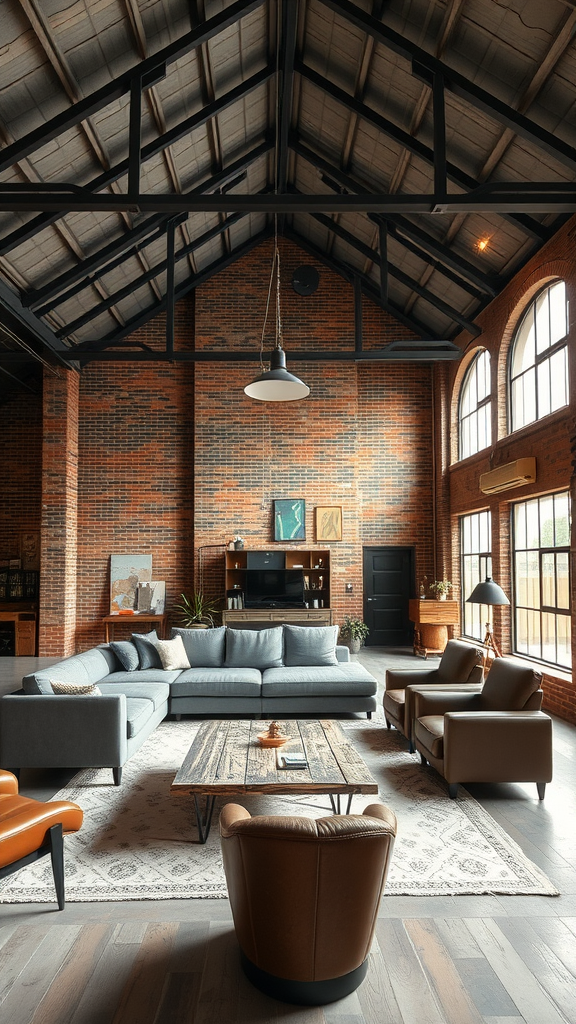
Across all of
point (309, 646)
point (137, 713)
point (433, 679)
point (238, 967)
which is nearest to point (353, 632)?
point (309, 646)

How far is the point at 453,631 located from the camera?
35.6ft

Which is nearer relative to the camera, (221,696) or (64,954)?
(64,954)

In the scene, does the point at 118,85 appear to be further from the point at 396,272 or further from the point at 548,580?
the point at 548,580

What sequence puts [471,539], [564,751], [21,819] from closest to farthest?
1. [21,819]
2. [564,751]
3. [471,539]

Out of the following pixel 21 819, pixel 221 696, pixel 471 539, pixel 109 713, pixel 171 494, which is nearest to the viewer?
pixel 21 819

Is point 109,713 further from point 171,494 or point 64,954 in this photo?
point 171,494

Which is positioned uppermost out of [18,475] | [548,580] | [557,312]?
[557,312]

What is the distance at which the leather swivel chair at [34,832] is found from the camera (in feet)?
9.43

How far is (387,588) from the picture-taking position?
11.7 meters

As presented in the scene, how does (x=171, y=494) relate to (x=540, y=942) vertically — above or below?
above

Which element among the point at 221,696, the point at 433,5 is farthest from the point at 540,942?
the point at 433,5

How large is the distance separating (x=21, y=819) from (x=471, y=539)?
8495 mm

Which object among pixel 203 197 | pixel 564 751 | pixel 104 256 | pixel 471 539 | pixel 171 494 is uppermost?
pixel 104 256

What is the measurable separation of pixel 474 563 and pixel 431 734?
5896 mm
